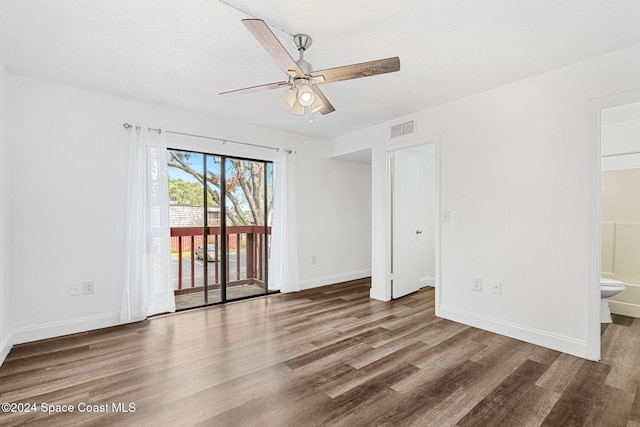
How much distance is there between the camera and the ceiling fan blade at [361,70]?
5.85ft

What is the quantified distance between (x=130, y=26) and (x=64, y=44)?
0.69 m

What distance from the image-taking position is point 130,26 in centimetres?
196

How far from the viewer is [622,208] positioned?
3.49 meters

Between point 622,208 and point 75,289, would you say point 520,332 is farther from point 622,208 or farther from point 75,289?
point 75,289

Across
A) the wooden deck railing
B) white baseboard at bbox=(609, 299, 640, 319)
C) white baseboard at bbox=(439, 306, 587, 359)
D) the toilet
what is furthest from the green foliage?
white baseboard at bbox=(609, 299, 640, 319)

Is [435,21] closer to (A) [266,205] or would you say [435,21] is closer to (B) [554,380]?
(B) [554,380]

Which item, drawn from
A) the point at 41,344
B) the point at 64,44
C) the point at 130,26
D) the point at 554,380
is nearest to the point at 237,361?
the point at 41,344

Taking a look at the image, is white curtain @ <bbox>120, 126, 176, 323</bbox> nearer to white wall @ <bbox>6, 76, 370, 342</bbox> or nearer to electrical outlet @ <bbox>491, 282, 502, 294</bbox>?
white wall @ <bbox>6, 76, 370, 342</bbox>

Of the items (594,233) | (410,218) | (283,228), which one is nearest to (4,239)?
(283,228)

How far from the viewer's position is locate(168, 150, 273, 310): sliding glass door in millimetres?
3701

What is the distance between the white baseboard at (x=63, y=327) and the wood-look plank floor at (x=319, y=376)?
0.29ft

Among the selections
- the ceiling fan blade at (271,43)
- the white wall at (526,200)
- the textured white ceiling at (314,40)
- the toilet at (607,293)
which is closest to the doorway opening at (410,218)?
the white wall at (526,200)

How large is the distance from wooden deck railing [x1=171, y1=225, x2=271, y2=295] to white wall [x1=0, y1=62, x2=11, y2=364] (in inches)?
57.0

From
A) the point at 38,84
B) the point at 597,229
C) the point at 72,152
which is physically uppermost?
the point at 38,84
